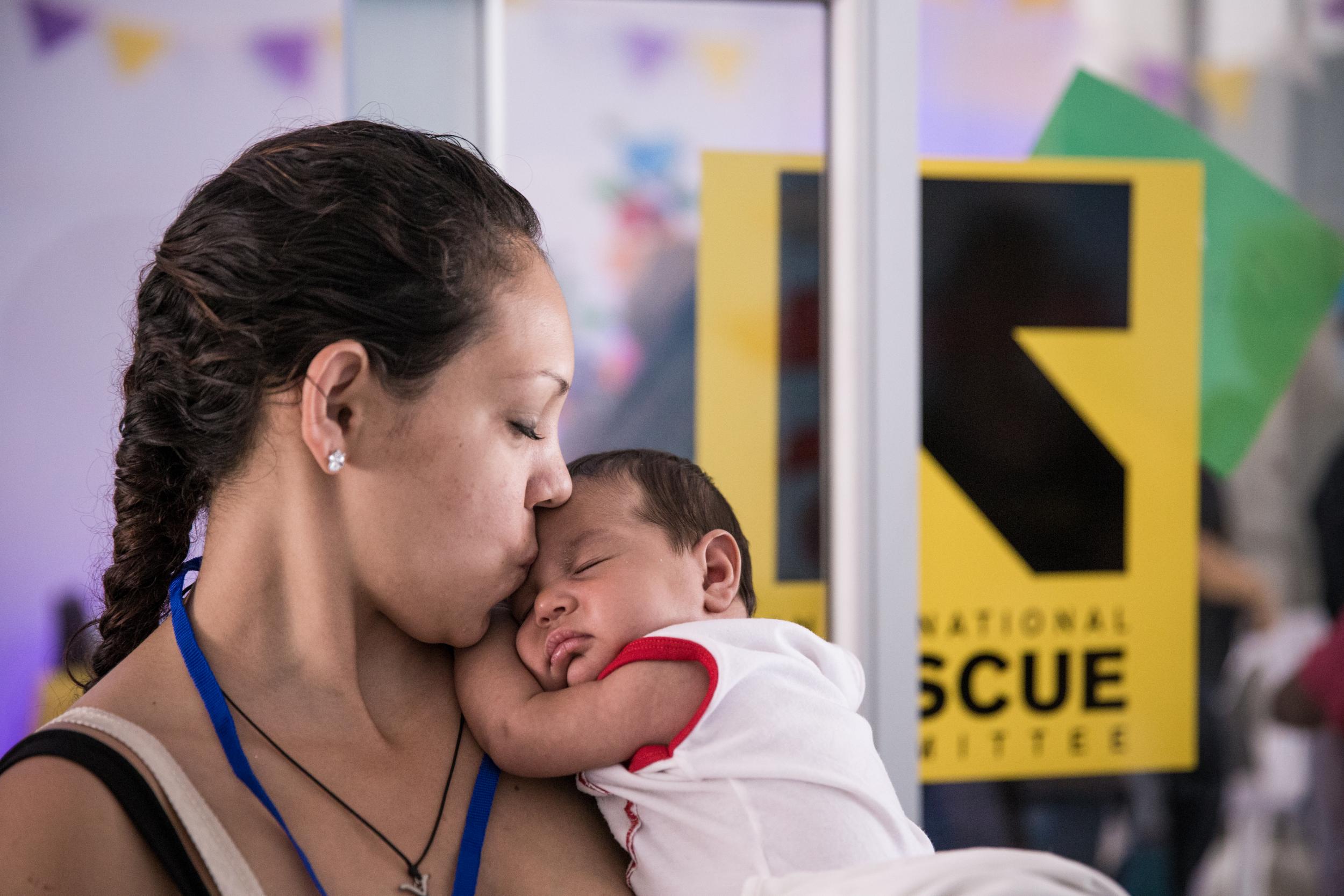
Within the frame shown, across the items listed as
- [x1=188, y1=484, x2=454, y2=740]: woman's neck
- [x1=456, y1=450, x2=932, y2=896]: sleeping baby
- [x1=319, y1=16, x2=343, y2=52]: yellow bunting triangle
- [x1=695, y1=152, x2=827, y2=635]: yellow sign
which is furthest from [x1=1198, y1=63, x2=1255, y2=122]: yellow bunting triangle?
[x1=188, y1=484, x2=454, y2=740]: woman's neck

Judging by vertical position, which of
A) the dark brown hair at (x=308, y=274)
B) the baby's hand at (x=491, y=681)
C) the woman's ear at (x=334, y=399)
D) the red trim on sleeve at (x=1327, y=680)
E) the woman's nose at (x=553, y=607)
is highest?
the dark brown hair at (x=308, y=274)

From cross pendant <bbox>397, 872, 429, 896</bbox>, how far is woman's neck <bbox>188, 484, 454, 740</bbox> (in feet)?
0.53

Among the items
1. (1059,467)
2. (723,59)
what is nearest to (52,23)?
(723,59)

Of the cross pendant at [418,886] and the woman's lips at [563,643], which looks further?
the woman's lips at [563,643]

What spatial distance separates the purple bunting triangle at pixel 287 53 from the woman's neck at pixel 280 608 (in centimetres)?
127

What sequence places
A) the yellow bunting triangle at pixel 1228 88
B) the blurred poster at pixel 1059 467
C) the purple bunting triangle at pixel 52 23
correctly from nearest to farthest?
the purple bunting triangle at pixel 52 23
the blurred poster at pixel 1059 467
the yellow bunting triangle at pixel 1228 88

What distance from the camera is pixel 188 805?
91cm

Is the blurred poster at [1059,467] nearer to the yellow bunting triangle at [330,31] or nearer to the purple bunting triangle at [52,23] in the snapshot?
the yellow bunting triangle at [330,31]

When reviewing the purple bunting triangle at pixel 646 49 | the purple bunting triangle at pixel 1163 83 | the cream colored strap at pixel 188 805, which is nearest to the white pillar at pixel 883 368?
the purple bunting triangle at pixel 646 49

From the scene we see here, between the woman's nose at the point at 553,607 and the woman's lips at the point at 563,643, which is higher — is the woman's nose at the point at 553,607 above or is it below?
above

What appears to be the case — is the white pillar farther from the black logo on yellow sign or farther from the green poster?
the green poster

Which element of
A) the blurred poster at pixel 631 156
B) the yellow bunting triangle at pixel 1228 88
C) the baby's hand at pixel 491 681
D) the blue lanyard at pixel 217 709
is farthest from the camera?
the yellow bunting triangle at pixel 1228 88

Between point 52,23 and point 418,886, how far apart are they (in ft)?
5.93

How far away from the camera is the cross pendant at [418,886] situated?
982mm
